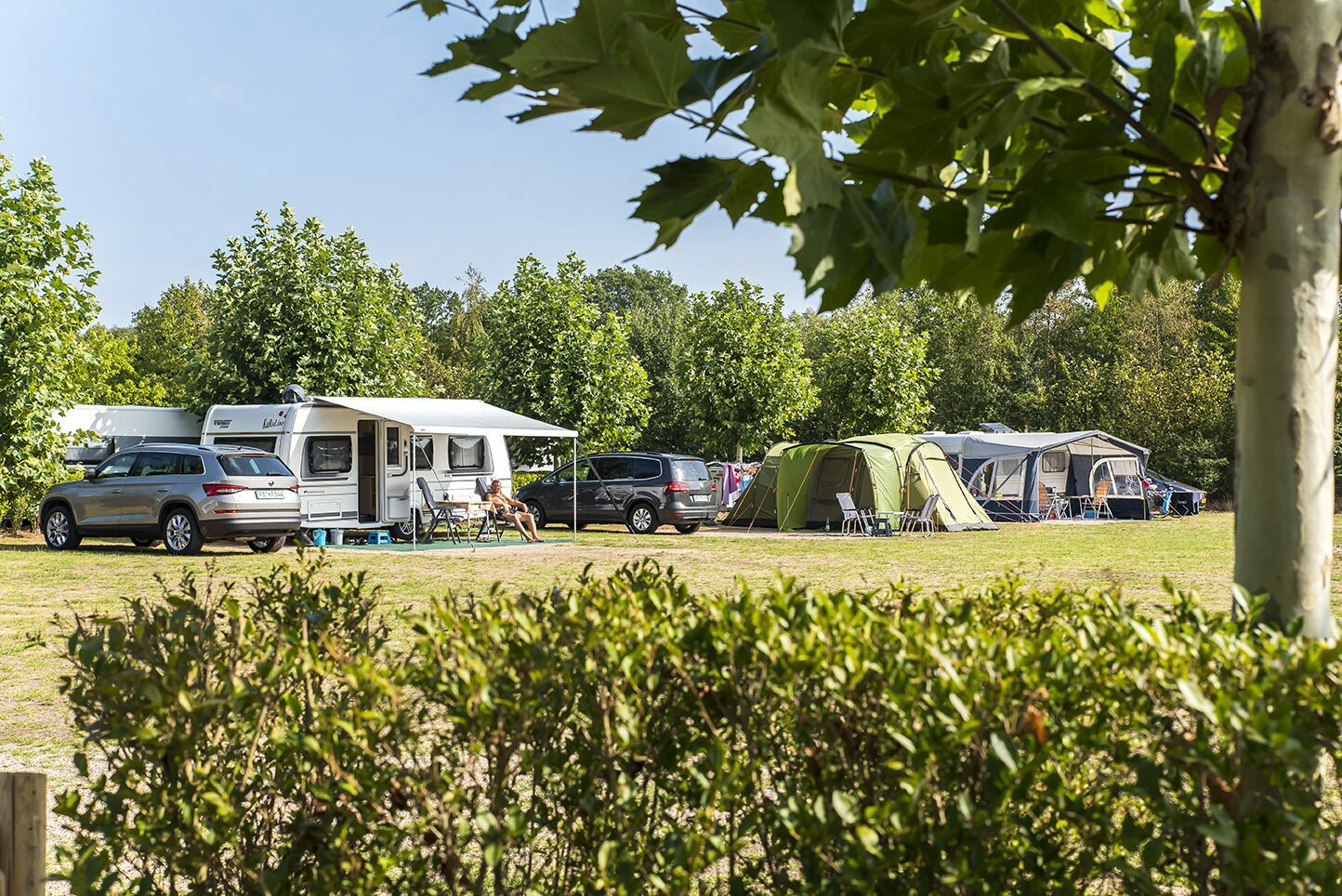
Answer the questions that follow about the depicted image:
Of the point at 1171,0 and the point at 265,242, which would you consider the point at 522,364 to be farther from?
the point at 1171,0

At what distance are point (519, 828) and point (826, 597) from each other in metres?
0.76

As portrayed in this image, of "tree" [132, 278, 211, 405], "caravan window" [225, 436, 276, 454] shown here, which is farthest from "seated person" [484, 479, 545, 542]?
"tree" [132, 278, 211, 405]

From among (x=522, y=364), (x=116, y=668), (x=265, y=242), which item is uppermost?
(x=265, y=242)

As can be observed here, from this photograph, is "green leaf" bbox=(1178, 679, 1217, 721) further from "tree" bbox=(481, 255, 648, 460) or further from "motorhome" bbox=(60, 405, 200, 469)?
"motorhome" bbox=(60, 405, 200, 469)

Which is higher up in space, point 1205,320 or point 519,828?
point 1205,320

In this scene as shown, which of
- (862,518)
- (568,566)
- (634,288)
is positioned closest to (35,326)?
(568,566)

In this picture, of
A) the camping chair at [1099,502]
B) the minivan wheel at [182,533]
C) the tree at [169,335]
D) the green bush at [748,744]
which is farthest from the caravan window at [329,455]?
the tree at [169,335]

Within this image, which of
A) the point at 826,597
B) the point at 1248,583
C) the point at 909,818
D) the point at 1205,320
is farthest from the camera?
the point at 1205,320

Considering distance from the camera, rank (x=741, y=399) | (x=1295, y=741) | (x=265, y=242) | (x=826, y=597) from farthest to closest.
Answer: (x=741, y=399), (x=265, y=242), (x=826, y=597), (x=1295, y=741)

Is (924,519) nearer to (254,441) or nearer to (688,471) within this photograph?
(688,471)

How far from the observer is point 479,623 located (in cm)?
240

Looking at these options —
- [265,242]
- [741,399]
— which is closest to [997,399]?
[741,399]

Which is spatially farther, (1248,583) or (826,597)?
(826,597)

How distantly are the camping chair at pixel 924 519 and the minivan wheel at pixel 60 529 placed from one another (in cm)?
1445
